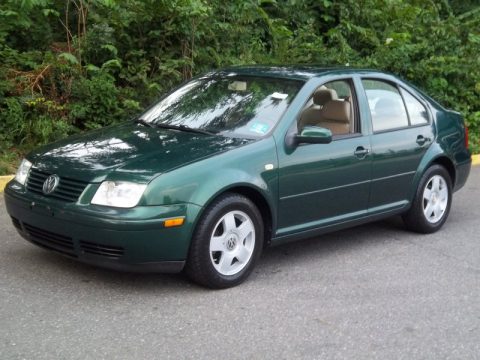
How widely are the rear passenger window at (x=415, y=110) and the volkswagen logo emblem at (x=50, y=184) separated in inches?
130

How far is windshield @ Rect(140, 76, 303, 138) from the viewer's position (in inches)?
209

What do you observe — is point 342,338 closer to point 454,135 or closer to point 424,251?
point 424,251

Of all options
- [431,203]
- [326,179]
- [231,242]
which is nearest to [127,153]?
[231,242]

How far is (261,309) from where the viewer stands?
4535 millimetres

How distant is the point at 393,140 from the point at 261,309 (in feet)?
7.34

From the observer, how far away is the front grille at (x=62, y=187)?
453cm

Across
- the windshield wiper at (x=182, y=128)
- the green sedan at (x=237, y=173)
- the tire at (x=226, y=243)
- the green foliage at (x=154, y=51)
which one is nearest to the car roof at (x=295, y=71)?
the green sedan at (x=237, y=173)

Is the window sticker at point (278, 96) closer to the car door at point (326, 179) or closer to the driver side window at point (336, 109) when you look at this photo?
the car door at point (326, 179)

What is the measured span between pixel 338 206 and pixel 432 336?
157 cm

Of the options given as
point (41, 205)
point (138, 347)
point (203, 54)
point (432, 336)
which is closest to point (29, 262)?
point (41, 205)

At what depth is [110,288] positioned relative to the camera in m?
4.75

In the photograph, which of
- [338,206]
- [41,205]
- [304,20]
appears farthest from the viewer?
[304,20]

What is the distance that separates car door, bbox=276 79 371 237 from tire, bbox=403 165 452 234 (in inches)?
32.7

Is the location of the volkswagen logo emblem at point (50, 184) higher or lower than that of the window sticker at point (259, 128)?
lower
